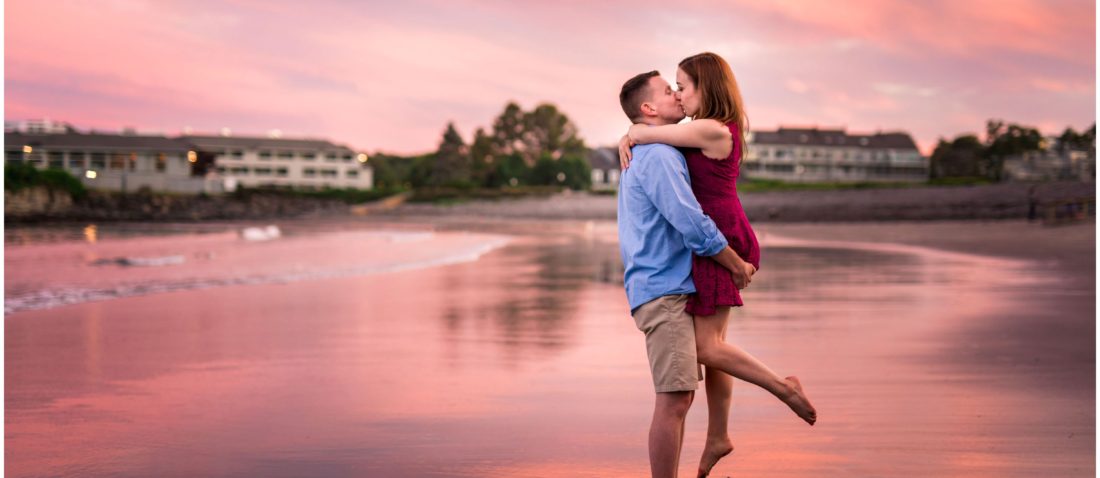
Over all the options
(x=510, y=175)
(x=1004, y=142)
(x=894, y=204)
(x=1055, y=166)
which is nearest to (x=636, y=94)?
(x=894, y=204)

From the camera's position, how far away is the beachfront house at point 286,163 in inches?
3935

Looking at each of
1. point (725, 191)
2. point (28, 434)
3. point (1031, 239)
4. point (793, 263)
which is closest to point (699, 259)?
point (725, 191)

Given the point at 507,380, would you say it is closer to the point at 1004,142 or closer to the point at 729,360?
the point at 729,360

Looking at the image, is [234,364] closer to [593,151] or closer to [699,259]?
[699,259]

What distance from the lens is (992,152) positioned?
74125 mm

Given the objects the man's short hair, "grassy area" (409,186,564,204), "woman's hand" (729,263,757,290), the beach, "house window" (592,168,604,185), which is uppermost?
"house window" (592,168,604,185)

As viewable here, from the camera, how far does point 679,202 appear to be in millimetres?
3148

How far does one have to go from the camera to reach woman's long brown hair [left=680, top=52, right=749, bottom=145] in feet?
11.1

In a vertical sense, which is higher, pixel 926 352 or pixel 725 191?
pixel 725 191

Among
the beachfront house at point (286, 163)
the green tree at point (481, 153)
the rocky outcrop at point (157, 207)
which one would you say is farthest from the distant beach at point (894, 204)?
the beachfront house at point (286, 163)

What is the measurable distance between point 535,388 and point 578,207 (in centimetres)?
6091

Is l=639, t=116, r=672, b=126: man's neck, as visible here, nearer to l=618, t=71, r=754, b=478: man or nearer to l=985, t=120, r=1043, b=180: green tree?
l=618, t=71, r=754, b=478: man

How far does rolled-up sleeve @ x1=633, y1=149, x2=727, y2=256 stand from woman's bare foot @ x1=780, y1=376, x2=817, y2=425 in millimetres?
739

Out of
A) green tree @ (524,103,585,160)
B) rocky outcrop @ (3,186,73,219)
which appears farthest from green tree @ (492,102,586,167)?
rocky outcrop @ (3,186,73,219)
